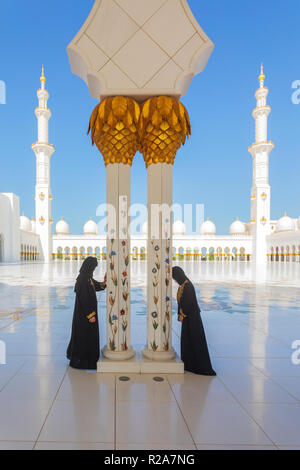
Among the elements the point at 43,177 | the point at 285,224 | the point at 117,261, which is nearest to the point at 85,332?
the point at 117,261

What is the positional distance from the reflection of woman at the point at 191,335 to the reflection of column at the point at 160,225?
0.10m

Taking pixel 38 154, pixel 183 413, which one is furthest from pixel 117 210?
pixel 38 154

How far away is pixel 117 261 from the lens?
2174 millimetres

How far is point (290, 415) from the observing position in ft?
5.03

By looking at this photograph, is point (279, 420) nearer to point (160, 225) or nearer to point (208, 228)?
point (160, 225)

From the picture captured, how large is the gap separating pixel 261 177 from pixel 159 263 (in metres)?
23.4

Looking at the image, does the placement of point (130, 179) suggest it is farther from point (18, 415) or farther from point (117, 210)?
point (18, 415)

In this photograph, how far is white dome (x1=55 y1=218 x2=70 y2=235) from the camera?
30261 millimetres

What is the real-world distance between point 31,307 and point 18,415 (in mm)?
2995

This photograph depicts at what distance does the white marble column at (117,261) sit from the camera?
2.16m

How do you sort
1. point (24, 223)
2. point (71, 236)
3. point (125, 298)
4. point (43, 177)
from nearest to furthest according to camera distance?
point (125, 298) → point (43, 177) → point (24, 223) → point (71, 236)

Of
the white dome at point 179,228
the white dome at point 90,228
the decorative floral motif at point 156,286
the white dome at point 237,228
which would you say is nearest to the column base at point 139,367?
the decorative floral motif at point 156,286

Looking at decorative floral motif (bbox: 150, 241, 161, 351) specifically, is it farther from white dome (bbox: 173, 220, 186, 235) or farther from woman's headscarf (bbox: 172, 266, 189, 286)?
white dome (bbox: 173, 220, 186, 235)

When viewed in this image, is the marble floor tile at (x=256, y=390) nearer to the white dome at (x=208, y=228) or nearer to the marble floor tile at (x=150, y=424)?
the marble floor tile at (x=150, y=424)
